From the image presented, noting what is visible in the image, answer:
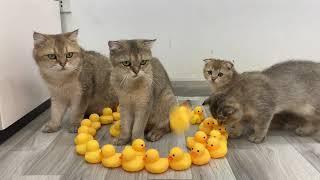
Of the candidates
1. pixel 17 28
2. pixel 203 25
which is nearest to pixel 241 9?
pixel 203 25

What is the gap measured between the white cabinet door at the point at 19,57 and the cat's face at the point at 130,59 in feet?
2.21

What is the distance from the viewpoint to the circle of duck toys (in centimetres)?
163

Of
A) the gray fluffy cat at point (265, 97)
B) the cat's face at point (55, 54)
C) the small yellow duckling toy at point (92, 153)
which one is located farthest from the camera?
the cat's face at point (55, 54)

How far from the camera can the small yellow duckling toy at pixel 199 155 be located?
1677 mm

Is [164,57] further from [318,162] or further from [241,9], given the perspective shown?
[318,162]

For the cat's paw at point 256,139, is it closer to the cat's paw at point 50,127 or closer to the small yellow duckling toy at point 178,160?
the small yellow duckling toy at point 178,160

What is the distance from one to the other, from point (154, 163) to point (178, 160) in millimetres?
108

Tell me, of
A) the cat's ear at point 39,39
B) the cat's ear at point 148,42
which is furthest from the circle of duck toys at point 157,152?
the cat's ear at point 39,39

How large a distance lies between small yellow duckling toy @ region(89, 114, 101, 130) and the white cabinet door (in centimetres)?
43

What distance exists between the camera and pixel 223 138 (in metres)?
1.90

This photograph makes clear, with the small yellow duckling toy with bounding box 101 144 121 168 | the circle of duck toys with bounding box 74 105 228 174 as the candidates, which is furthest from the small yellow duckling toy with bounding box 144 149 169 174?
the small yellow duckling toy with bounding box 101 144 121 168

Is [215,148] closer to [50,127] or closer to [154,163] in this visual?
[154,163]

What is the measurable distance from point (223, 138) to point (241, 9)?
4.01ft

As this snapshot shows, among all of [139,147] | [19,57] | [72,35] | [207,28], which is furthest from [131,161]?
[207,28]
